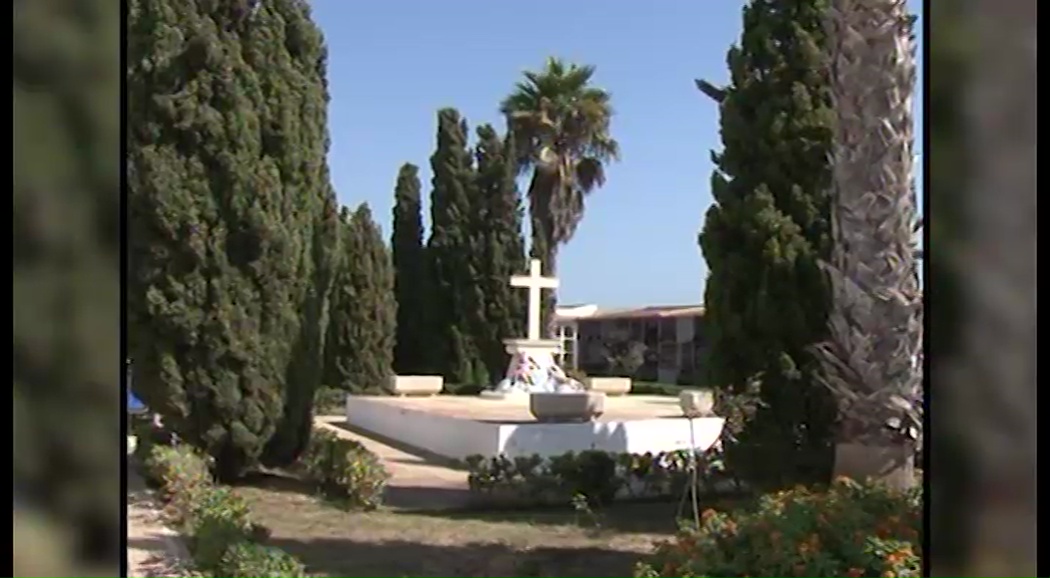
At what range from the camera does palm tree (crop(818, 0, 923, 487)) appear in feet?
13.7

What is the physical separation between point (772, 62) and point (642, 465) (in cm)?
238

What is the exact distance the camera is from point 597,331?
16.6 metres

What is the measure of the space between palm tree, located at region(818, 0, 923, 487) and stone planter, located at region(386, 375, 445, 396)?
7.67m

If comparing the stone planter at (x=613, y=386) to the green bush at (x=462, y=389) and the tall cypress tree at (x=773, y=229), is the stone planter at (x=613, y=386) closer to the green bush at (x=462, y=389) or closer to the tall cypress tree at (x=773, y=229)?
the green bush at (x=462, y=389)


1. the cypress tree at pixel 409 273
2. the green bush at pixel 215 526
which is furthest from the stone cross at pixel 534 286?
the green bush at pixel 215 526

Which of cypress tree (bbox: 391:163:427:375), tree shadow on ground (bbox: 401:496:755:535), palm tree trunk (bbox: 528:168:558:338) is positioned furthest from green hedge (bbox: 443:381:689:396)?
tree shadow on ground (bbox: 401:496:755:535)


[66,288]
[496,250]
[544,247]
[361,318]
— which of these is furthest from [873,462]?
[544,247]

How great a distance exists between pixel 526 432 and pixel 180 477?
2.31 m

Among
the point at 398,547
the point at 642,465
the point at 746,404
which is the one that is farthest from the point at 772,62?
the point at 398,547

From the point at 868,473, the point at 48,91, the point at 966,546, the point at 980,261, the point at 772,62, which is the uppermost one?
the point at 772,62

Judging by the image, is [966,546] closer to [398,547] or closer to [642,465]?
[398,547]

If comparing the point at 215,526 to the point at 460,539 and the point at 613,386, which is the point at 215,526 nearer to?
the point at 460,539

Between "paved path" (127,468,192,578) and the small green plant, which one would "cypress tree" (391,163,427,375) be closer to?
the small green plant

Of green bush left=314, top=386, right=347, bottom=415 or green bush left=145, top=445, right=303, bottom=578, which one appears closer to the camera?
green bush left=145, top=445, right=303, bottom=578
